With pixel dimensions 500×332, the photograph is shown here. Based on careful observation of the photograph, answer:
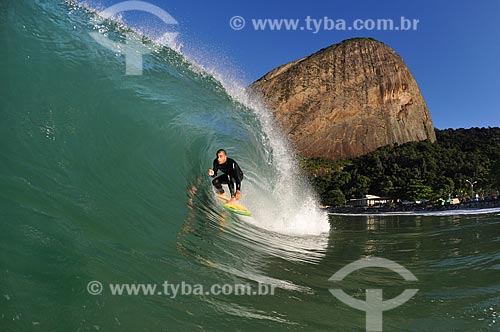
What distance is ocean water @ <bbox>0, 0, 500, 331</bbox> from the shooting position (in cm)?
290

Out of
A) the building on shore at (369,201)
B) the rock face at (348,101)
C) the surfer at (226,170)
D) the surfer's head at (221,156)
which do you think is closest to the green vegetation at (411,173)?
the building on shore at (369,201)

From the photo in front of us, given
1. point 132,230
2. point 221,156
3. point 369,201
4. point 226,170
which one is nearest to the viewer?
point 132,230

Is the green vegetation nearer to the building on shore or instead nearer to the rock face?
the building on shore

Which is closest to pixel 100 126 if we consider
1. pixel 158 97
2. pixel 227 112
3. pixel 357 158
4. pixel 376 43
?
pixel 158 97

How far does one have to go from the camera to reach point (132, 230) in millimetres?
4051

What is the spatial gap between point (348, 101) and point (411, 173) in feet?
117

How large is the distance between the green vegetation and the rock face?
7.23 m

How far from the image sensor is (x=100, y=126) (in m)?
5.39

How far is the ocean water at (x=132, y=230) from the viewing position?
2.90m

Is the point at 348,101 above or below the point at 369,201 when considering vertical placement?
above

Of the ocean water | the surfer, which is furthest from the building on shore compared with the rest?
the surfer

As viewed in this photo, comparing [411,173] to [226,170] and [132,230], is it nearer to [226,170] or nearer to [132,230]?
[226,170]

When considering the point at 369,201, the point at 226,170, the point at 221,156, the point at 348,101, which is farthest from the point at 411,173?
the point at 221,156

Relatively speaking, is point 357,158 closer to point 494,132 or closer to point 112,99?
point 494,132
